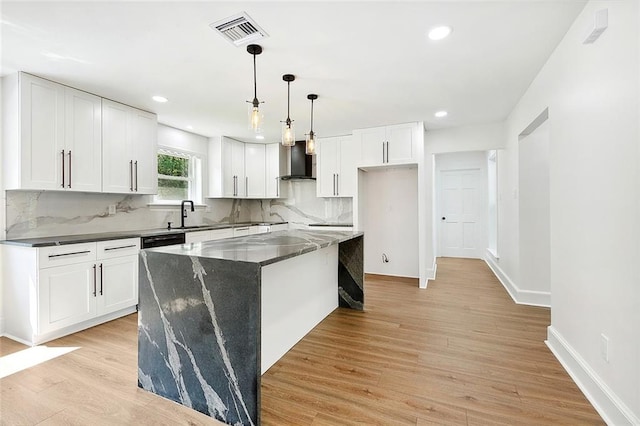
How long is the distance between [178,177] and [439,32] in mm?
4223

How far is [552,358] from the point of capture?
93.7 inches

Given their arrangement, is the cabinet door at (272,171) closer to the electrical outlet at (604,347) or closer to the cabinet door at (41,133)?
the cabinet door at (41,133)

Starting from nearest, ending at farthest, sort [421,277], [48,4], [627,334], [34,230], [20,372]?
[627,334] → [48,4] → [20,372] → [34,230] → [421,277]

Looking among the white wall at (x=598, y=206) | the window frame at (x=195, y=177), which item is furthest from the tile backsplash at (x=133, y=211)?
the white wall at (x=598, y=206)

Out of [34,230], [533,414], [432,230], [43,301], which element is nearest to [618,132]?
[533,414]

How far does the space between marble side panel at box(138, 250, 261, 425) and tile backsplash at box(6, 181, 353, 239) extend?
2.09 meters

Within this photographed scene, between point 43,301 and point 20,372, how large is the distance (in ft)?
2.12

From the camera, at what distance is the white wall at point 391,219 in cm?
515

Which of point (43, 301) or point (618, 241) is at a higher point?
point (618, 241)

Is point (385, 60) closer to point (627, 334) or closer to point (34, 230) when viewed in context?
point (627, 334)

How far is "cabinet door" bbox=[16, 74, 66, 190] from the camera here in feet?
9.03

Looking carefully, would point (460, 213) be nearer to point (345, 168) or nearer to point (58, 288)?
point (345, 168)

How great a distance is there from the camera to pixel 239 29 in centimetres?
212

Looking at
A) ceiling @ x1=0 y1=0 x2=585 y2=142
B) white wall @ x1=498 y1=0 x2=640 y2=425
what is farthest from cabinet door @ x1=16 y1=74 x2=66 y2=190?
white wall @ x1=498 y1=0 x2=640 y2=425
